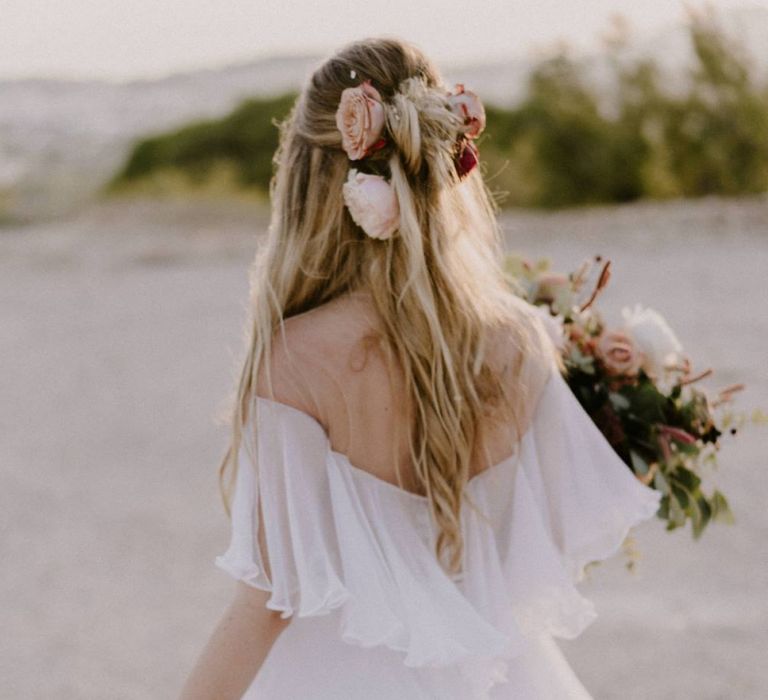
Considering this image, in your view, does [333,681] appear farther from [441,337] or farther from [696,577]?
[696,577]

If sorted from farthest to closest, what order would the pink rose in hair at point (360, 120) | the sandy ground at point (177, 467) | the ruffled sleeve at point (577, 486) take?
the sandy ground at point (177, 467) < the ruffled sleeve at point (577, 486) < the pink rose in hair at point (360, 120)

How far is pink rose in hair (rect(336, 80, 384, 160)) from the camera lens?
1736 millimetres

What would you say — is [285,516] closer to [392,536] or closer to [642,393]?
[392,536]

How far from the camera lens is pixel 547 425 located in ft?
6.60

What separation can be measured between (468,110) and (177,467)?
16.0ft

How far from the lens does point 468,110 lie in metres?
1.86

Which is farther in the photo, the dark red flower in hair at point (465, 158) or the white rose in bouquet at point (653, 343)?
the white rose in bouquet at point (653, 343)

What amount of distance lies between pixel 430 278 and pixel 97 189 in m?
18.6

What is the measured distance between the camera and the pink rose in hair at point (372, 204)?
1.75 meters

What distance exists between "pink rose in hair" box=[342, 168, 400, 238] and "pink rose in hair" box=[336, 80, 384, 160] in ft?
0.14

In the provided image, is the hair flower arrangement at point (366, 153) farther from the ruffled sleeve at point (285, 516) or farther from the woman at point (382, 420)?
the ruffled sleeve at point (285, 516)

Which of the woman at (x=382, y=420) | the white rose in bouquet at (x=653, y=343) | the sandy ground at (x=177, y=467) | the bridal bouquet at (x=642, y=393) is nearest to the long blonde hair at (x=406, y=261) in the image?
the woman at (x=382, y=420)

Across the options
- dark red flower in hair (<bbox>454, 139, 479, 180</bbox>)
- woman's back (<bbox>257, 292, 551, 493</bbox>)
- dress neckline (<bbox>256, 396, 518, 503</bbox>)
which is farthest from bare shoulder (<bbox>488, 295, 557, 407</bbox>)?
dark red flower in hair (<bbox>454, 139, 479, 180</bbox>)

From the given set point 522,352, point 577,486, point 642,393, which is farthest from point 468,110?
point 642,393
